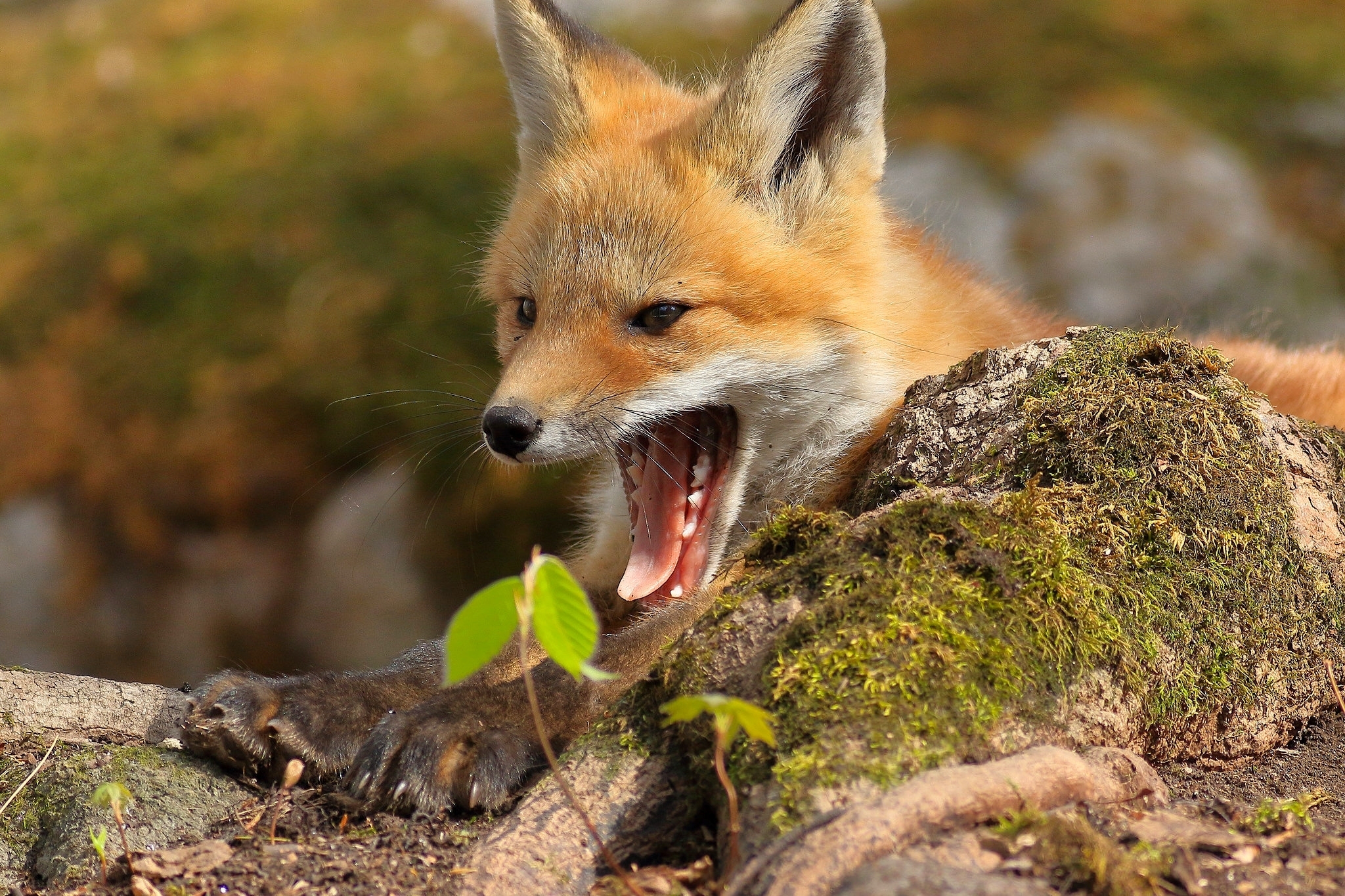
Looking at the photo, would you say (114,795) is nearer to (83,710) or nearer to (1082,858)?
(83,710)

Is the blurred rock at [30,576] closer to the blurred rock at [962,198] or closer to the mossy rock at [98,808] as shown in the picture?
the mossy rock at [98,808]

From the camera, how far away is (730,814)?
1684mm

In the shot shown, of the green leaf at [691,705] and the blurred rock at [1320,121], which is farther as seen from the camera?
the blurred rock at [1320,121]

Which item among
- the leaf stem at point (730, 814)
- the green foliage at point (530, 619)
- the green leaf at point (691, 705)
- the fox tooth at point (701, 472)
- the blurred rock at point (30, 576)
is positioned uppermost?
the fox tooth at point (701, 472)

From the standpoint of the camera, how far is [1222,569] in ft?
7.13

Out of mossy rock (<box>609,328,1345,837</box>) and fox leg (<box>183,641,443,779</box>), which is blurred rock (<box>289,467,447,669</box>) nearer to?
fox leg (<box>183,641,443,779</box>)

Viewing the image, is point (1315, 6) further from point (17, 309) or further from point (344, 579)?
point (17, 309)

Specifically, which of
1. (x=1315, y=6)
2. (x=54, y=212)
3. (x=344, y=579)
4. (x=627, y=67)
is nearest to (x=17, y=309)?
(x=54, y=212)

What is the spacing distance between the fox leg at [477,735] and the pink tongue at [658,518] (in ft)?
1.28

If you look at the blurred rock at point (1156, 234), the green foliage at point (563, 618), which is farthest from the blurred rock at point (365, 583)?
the green foliage at point (563, 618)

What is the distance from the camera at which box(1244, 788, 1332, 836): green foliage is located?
5.63ft

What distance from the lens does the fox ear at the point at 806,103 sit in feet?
9.21

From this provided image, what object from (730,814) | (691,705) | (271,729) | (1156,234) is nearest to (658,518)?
(271,729)

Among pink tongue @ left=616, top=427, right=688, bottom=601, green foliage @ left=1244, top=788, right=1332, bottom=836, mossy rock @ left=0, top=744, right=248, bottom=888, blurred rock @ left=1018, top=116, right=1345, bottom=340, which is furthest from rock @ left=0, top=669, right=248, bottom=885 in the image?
blurred rock @ left=1018, top=116, right=1345, bottom=340
